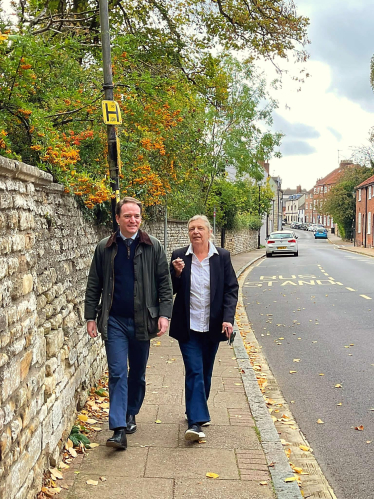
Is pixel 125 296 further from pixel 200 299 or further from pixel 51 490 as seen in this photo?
pixel 51 490

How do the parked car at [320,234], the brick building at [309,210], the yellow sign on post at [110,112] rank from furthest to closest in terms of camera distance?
the brick building at [309,210]
the parked car at [320,234]
the yellow sign on post at [110,112]

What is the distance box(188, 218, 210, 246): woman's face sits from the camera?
190 inches

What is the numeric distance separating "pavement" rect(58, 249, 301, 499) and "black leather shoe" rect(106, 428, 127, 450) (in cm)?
6

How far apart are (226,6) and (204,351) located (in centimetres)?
1068

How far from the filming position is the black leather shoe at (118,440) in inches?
172

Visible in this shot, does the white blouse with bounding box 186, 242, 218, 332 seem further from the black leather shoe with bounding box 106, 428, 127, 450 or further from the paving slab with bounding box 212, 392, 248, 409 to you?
the paving slab with bounding box 212, 392, 248, 409

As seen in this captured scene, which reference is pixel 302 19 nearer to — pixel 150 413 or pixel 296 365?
pixel 296 365

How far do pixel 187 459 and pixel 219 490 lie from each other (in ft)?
1.89

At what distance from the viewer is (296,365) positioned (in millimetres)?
7746

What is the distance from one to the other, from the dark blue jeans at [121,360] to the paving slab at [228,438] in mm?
589

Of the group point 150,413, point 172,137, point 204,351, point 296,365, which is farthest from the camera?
point 172,137

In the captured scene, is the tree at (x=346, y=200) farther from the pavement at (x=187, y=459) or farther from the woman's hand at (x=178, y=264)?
the woman's hand at (x=178, y=264)

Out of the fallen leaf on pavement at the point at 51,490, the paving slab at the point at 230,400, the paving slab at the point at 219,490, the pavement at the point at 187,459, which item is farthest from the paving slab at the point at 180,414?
the fallen leaf on pavement at the point at 51,490

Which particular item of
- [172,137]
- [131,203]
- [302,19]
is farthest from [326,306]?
[131,203]
